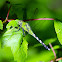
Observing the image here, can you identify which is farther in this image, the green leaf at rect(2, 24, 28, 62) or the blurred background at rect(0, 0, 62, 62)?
the blurred background at rect(0, 0, 62, 62)

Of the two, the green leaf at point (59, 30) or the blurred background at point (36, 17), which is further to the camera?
the blurred background at point (36, 17)

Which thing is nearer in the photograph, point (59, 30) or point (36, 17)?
point (59, 30)

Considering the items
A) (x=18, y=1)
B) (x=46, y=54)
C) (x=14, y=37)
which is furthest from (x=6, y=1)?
(x=46, y=54)

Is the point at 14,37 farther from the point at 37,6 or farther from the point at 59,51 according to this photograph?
the point at 59,51

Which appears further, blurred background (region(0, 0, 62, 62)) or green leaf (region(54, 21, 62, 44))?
blurred background (region(0, 0, 62, 62))
